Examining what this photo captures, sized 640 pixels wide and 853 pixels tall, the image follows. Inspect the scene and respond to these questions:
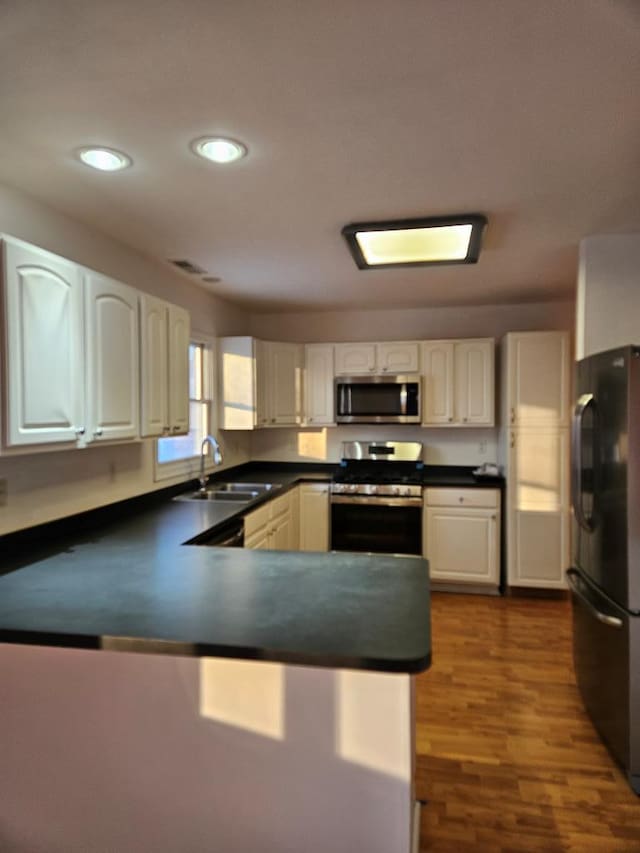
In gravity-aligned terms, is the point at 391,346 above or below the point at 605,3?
below

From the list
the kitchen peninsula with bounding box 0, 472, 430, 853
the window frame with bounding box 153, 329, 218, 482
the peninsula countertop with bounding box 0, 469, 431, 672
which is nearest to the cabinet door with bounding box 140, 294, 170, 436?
the peninsula countertop with bounding box 0, 469, 431, 672

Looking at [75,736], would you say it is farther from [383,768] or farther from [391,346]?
[391,346]

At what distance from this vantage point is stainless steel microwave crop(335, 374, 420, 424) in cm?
470

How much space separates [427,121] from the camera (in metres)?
1.78

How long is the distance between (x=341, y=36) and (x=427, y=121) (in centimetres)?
51

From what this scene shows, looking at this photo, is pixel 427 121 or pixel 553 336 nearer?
pixel 427 121

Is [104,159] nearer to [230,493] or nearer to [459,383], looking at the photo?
[230,493]

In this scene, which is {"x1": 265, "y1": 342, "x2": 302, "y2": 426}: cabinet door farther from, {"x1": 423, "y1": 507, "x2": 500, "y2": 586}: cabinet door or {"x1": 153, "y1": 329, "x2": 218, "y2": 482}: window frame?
{"x1": 423, "y1": 507, "x2": 500, "y2": 586}: cabinet door

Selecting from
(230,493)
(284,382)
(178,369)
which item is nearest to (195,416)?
(230,493)

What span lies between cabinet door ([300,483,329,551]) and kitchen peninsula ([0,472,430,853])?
303cm

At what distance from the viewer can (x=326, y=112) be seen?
1.72 meters

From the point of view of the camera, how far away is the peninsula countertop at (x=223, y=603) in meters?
1.35

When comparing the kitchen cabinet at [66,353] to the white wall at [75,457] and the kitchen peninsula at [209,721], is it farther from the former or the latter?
the kitchen peninsula at [209,721]

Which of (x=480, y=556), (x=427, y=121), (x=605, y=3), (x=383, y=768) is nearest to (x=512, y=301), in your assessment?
(x=480, y=556)
